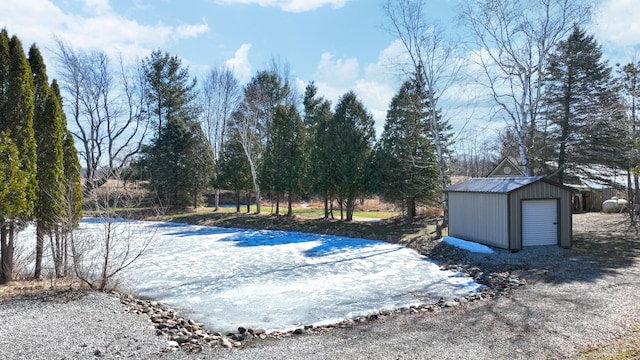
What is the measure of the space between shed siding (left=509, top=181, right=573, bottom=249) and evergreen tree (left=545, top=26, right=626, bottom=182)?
4.38m

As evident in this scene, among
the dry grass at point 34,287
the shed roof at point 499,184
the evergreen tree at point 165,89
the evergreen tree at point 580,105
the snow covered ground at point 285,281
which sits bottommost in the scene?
the snow covered ground at point 285,281

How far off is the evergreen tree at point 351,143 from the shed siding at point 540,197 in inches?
344

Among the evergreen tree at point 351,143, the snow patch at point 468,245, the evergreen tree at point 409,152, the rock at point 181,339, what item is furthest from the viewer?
the evergreen tree at point 351,143

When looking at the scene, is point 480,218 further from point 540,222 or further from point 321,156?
point 321,156

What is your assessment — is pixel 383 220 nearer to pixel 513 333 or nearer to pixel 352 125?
pixel 352 125

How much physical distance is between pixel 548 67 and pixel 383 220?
31.2 ft

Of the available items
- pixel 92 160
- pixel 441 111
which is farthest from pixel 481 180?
pixel 92 160

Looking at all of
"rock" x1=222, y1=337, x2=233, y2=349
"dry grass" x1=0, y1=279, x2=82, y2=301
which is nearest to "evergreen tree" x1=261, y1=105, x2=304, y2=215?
"dry grass" x1=0, y1=279, x2=82, y2=301

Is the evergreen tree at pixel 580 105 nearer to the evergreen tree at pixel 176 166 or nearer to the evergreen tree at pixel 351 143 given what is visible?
the evergreen tree at pixel 351 143

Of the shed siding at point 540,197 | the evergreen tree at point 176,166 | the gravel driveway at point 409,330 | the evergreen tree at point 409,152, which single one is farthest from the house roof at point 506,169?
the evergreen tree at point 176,166

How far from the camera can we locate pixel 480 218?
39.5 ft

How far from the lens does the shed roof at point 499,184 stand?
11039 mm

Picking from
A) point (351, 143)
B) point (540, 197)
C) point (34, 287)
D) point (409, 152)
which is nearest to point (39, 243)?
point (34, 287)

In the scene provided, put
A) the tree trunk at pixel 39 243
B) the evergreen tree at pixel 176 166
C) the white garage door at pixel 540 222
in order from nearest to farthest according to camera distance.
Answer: the tree trunk at pixel 39 243 < the white garage door at pixel 540 222 < the evergreen tree at pixel 176 166
